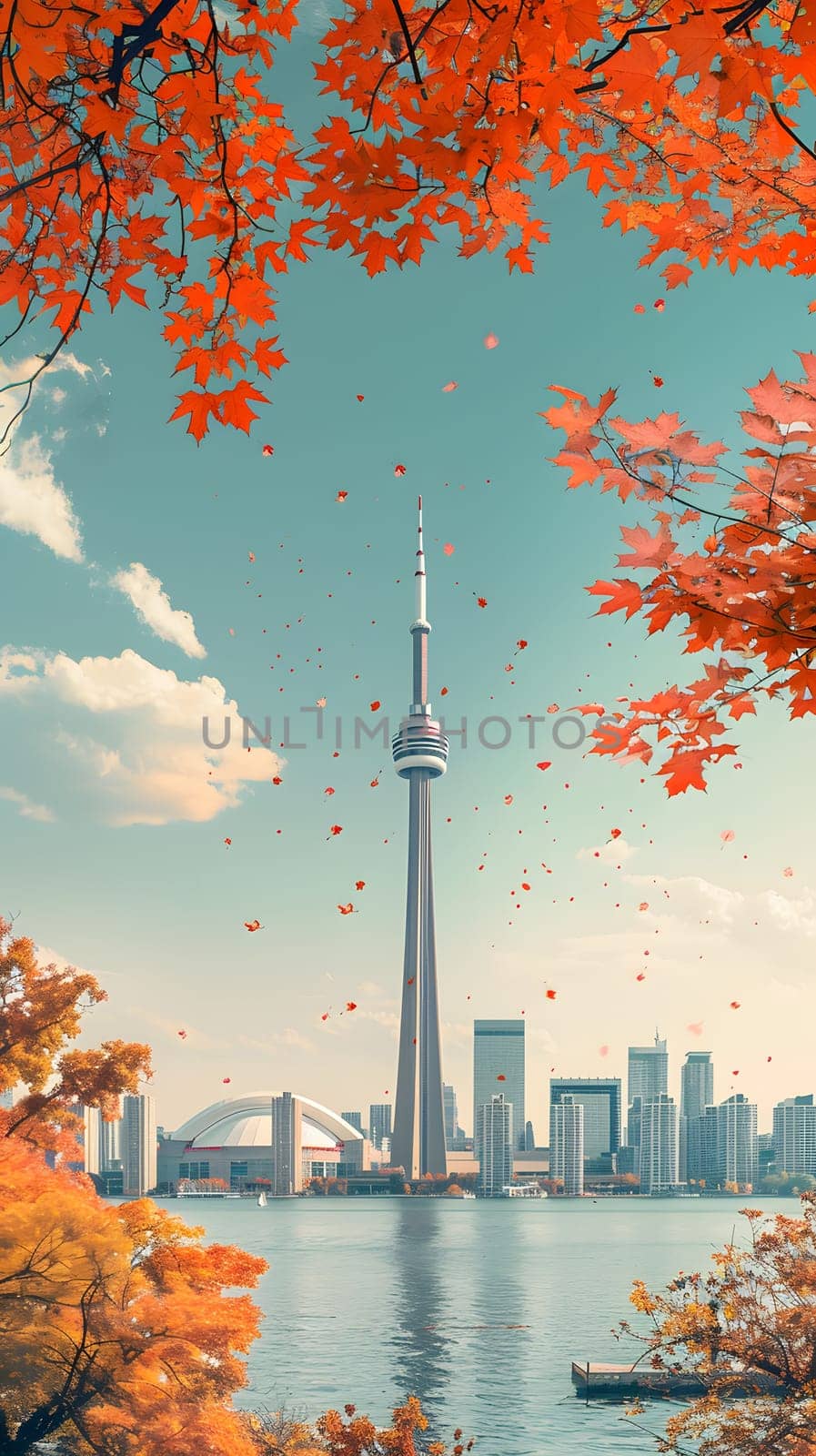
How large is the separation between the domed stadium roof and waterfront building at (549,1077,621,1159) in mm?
29863

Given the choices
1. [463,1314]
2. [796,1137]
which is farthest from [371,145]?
[796,1137]

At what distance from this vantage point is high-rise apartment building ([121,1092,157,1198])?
7581 centimetres

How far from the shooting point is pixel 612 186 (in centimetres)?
258

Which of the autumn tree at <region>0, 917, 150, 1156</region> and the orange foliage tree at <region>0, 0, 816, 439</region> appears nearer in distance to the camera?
the orange foliage tree at <region>0, 0, 816, 439</region>

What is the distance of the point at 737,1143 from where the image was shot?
104m

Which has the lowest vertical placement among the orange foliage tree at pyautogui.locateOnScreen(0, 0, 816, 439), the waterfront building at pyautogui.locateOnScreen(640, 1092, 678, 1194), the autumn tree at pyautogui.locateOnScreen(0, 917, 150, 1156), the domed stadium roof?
the waterfront building at pyautogui.locateOnScreen(640, 1092, 678, 1194)

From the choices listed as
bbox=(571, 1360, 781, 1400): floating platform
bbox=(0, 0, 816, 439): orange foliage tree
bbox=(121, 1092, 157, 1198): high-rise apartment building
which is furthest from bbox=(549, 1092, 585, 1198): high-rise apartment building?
bbox=(0, 0, 816, 439): orange foliage tree

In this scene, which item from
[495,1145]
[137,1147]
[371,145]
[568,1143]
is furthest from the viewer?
[568,1143]

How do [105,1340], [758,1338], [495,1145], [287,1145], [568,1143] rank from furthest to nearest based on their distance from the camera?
[568,1143] < [495,1145] < [287,1145] < [758,1338] < [105,1340]

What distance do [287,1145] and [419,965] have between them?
62.7ft

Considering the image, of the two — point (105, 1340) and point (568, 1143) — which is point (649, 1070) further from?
point (105, 1340)

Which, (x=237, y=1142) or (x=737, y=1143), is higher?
(x=237, y=1142)

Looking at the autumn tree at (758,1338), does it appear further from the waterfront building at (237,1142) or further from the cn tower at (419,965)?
the waterfront building at (237,1142)

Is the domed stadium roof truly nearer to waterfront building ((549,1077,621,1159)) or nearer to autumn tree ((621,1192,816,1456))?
waterfront building ((549,1077,621,1159))
